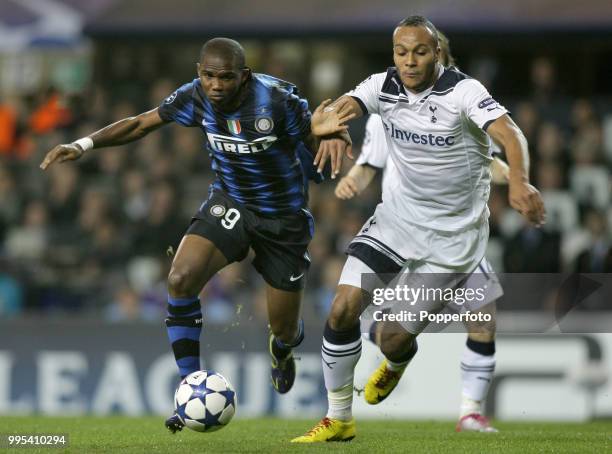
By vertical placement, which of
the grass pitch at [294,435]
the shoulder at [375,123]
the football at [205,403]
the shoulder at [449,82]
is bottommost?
the grass pitch at [294,435]

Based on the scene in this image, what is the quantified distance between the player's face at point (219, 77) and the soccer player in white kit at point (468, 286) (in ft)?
3.16

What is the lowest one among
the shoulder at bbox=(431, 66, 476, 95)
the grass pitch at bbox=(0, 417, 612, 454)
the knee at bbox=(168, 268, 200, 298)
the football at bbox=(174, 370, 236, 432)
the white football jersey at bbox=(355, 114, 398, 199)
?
the grass pitch at bbox=(0, 417, 612, 454)

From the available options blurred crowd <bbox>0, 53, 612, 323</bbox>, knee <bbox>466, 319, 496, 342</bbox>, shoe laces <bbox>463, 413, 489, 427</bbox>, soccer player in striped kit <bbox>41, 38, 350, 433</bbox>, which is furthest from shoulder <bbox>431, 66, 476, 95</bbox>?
blurred crowd <bbox>0, 53, 612, 323</bbox>

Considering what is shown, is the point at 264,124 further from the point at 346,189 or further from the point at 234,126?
the point at 346,189

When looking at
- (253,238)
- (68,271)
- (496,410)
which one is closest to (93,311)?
(68,271)

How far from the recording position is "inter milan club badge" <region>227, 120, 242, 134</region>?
784 centimetres

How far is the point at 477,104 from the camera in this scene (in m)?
7.18

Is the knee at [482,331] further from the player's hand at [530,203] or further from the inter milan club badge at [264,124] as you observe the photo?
the player's hand at [530,203]

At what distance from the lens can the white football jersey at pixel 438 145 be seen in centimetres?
736

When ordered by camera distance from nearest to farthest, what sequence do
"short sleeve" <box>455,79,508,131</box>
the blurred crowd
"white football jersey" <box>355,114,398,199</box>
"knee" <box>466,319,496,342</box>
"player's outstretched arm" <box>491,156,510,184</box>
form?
"short sleeve" <box>455,79,508,131</box>
"white football jersey" <box>355,114,398,199</box>
"player's outstretched arm" <box>491,156,510,184</box>
"knee" <box>466,319,496,342</box>
the blurred crowd

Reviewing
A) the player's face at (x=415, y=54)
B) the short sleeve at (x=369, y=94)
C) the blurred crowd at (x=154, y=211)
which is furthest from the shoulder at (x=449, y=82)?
the blurred crowd at (x=154, y=211)

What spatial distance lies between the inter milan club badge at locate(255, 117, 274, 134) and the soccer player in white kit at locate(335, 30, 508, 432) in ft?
1.91

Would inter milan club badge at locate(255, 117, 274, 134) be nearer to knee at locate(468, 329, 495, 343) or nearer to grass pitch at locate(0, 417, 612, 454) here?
grass pitch at locate(0, 417, 612, 454)

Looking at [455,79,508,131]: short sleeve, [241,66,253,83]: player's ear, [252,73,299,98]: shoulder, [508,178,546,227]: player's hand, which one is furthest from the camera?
[252,73,299,98]: shoulder
